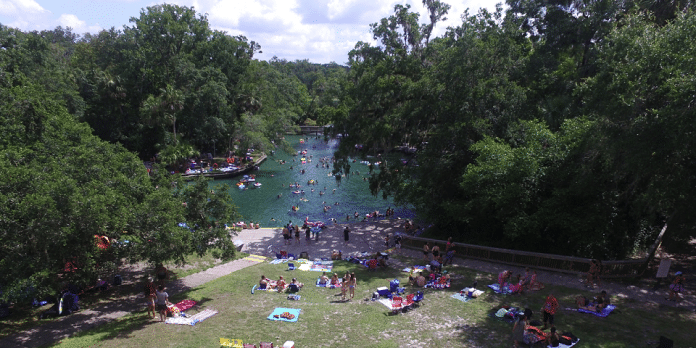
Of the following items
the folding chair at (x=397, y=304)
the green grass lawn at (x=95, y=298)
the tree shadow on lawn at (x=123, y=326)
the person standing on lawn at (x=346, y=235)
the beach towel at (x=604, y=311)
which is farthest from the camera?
the person standing on lawn at (x=346, y=235)

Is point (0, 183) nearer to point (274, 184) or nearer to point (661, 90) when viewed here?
point (661, 90)

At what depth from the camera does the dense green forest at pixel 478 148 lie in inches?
556

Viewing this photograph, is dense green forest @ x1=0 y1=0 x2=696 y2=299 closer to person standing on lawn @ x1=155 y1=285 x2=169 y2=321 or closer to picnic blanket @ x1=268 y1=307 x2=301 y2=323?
person standing on lawn @ x1=155 y1=285 x2=169 y2=321

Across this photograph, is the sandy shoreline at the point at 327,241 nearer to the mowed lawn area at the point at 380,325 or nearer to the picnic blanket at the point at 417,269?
the picnic blanket at the point at 417,269

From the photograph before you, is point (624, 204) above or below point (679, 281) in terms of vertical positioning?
above

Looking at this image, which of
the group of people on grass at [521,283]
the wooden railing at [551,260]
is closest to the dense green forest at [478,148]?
the wooden railing at [551,260]

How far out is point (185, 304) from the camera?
54.3 ft

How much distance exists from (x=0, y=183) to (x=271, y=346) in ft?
35.7

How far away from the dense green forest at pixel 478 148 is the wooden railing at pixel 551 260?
1.09 metres

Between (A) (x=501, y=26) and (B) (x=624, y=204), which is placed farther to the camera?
(A) (x=501, y=26)

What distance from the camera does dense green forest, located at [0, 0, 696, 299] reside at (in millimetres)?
14117

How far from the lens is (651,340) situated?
12398 mm

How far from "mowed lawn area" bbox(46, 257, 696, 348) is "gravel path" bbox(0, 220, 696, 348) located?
78 centimetres

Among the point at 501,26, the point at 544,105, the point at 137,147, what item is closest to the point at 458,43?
the point at 501,26
